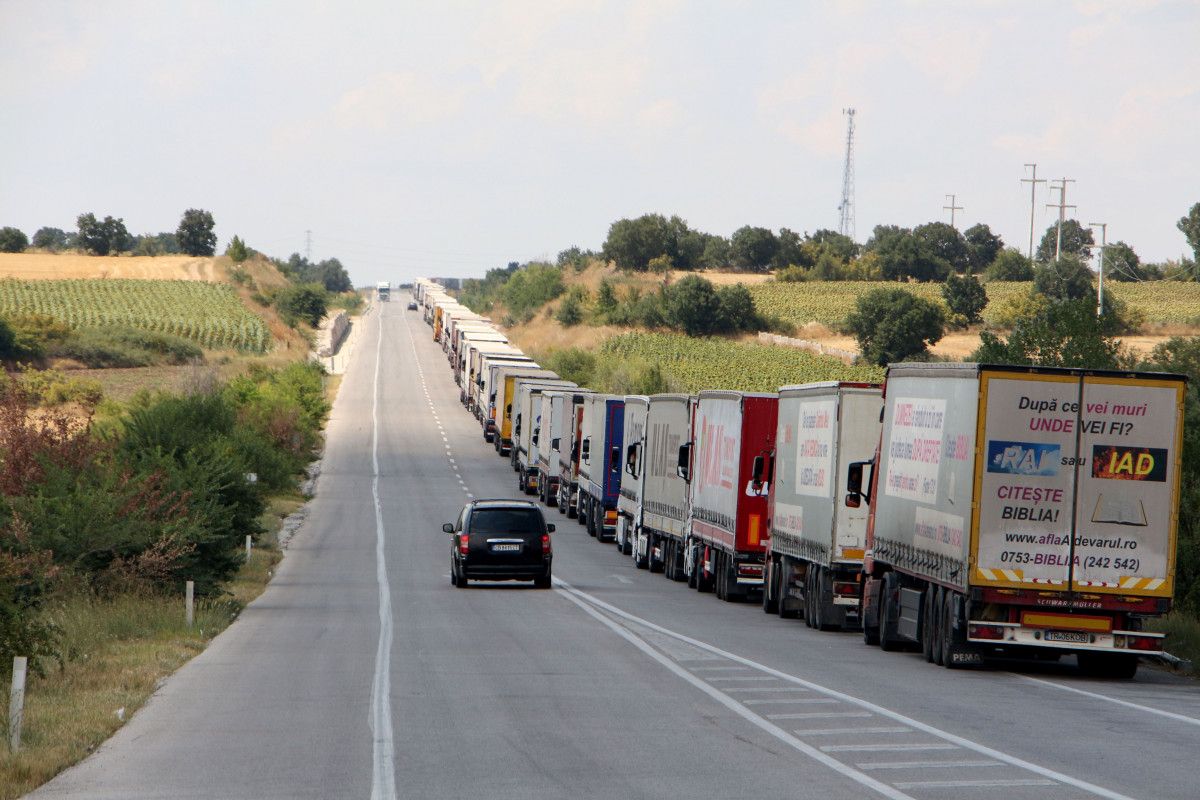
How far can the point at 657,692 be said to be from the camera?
15.7 m

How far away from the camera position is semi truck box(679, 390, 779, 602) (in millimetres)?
28156

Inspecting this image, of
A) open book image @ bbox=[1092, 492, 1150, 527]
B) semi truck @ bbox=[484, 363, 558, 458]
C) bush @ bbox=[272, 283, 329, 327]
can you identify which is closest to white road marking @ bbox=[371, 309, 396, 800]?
open book image @ bbox=[1092, 492, 1150, 527]

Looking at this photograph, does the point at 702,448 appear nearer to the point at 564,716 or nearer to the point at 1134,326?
the point at 564,716

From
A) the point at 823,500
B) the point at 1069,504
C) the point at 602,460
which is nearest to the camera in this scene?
the point at 1069,504

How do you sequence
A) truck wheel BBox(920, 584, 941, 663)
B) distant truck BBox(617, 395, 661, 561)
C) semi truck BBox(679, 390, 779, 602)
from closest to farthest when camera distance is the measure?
truck wheel BBox(920, 584, 941, 663) → semi truck BBox(679, 390, 779, 602) → distant truck BBox(617, 395, 661, 561)

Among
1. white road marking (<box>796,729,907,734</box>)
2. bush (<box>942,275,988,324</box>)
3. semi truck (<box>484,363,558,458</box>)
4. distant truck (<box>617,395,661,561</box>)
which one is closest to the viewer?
white road marking (<box>796,729,907,734</box>)

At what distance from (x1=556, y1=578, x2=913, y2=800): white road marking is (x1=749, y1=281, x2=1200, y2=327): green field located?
334 feet

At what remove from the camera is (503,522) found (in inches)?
1201

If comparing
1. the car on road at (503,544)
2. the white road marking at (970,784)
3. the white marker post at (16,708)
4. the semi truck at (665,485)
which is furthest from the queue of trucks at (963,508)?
the white marker post at (16,708)

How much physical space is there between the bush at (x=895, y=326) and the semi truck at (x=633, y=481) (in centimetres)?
6817

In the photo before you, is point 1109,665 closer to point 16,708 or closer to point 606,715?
point 606,715

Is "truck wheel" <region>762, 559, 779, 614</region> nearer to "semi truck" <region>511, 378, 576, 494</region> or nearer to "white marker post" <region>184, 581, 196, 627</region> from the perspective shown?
"white marker post" <region>184, 581, 196, 627</region>

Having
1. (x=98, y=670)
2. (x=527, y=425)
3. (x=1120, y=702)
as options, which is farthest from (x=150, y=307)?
(x=1120, y=702)

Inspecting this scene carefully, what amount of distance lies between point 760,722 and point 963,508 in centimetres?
541
